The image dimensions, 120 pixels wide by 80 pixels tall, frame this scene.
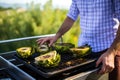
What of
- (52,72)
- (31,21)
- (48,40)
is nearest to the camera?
(52,72)

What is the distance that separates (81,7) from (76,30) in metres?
3.13

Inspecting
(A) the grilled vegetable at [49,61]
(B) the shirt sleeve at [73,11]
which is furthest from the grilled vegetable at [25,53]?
(B) the shirt sleeve at [73,11]

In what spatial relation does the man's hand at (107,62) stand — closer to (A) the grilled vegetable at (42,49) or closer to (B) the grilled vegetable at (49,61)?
(B) the grilled vegetable at (49,61)

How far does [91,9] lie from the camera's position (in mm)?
2572

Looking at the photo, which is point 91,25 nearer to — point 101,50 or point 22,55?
point 101,50

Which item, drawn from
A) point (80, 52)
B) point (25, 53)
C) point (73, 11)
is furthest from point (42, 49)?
point (73, 11)

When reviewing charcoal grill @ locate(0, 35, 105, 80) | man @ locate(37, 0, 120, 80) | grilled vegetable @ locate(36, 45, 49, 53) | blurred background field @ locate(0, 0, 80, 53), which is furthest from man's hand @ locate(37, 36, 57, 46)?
blurred background field @ locate(0, 0, 80, 53)

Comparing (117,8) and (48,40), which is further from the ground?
(117,8)

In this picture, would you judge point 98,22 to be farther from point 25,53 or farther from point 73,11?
point 25,53

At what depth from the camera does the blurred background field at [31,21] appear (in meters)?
5.27

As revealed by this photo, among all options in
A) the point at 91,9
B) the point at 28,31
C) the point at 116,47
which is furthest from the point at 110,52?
the point at 28,31

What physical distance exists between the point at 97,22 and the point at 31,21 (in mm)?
3092

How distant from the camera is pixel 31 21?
17.9ft

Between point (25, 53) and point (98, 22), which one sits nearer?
point (25, 53)
